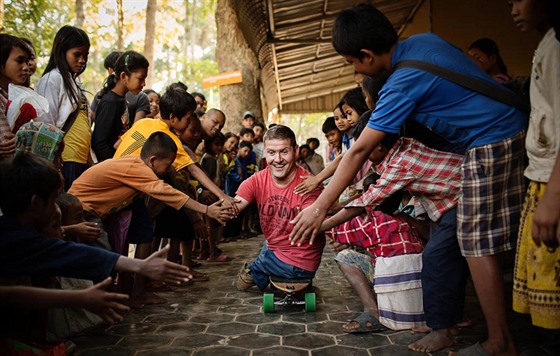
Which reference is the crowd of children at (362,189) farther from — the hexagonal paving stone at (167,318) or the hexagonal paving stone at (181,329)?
the hexagonal paving stone at (181,329)

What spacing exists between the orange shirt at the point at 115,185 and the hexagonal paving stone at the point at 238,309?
35.1 inches

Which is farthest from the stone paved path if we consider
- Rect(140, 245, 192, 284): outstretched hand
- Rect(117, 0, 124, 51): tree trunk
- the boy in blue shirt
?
Rect(117, 0, 124, 51): tree trunk

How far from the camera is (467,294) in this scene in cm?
414

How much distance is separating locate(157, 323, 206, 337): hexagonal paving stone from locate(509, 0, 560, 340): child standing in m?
2.05

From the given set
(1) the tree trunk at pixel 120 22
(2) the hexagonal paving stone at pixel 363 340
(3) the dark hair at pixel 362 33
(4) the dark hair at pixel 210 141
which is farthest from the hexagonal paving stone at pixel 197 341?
(1) the tree trunk at pixel 120 22

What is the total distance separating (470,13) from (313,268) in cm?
746

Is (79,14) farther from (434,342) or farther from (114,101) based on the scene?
(434,342)

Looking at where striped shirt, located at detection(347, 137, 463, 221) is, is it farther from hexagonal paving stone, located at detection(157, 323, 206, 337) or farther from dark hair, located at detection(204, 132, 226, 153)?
dark hair, located at detection(204, 132, 226, 153)

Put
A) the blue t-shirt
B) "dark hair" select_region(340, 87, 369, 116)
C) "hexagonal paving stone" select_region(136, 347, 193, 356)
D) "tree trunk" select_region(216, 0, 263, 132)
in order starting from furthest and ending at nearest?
"tree trunk" select_region(216, 0, 263, 132) < "dark hair" select_region(340, 87, 369, 116) < "hexagonal paving stone" select_region(136, 347, 193, 356) < the blue t-shirt

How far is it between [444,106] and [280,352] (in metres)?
1.70

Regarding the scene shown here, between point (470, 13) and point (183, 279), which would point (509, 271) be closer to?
point (183, 279)

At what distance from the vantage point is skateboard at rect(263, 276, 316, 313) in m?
3.74

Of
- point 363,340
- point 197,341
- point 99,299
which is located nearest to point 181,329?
point 197,341

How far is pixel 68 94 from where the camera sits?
4.04m
